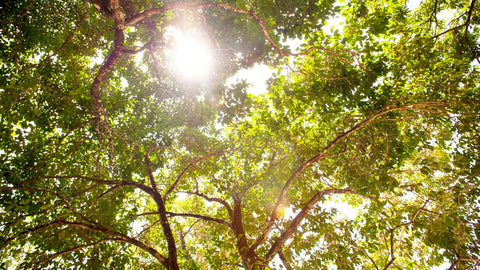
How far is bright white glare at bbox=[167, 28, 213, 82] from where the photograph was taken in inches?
219

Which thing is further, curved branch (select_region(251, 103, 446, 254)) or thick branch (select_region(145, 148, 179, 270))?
thick branch (select_region(145, 148, 179, 270))

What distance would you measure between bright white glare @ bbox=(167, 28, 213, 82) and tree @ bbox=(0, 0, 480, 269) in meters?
0.17

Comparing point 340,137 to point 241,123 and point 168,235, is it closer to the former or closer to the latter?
point 241,123

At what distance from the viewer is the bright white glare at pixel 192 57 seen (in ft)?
18.2

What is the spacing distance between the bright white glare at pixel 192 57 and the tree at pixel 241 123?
6.9 inches

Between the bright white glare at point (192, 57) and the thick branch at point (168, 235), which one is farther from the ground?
the bright white glare at point (192, 57)

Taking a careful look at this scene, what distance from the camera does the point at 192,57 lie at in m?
5.87

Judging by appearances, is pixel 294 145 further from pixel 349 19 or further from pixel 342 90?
pixel 349 19

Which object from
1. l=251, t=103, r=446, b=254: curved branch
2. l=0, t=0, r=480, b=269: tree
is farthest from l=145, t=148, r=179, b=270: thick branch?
l=251, t=103, r=446, b=254: curved branch

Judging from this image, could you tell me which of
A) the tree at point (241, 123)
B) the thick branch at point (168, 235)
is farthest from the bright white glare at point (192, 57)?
the thick branch at point (168, 235)

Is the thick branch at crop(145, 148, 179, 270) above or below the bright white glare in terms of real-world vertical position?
below

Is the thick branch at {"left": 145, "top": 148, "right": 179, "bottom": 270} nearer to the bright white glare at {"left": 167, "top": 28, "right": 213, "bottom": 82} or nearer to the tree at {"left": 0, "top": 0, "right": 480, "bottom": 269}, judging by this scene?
the tree at {"left": 0, "top": 0, "right": 480, "bottom": 269}

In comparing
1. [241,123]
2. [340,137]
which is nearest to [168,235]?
[241,123]

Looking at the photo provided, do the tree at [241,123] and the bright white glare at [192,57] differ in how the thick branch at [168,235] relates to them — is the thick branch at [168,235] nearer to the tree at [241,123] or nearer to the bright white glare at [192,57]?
the tree at [241,123]
